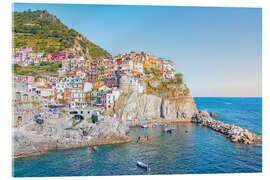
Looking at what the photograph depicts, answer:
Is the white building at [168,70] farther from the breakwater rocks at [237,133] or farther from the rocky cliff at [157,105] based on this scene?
the breakwater rocks at [237,133]

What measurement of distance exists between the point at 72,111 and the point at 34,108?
3.94m

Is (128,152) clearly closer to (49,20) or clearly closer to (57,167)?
(57,167)

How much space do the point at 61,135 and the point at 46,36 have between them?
26397mm

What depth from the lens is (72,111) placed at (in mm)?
20578

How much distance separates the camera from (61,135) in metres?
16.0

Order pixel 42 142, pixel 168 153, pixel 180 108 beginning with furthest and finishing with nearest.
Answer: pixel 180 108, pixel 42 142, pixel 168 153

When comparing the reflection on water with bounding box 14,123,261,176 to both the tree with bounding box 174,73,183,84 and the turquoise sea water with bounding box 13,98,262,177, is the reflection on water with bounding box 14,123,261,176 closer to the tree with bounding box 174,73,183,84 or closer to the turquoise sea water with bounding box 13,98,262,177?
the turquoise sea water with bounding box 13,98,262,177

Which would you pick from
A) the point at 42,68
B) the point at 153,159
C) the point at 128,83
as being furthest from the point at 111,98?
the point at 153,159

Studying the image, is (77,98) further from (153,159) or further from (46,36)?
(46,36)

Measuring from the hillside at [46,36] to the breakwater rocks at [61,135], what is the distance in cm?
1660

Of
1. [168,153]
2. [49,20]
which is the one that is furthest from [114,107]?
[49,20]

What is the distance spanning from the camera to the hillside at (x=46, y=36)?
98.6 feet

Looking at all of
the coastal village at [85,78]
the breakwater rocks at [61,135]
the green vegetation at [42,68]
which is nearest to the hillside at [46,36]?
the coastal village at [85,78]

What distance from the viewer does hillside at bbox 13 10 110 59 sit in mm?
30039
